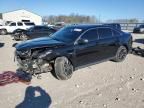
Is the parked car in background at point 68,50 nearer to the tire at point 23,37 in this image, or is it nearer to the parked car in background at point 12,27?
the tire at point 23,37

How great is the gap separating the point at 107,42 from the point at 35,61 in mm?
3243

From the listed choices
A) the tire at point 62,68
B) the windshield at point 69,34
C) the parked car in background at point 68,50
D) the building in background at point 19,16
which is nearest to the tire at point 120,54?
the parked car in background at point 68,50

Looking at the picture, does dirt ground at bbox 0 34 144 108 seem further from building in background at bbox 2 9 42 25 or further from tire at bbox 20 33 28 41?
building in background at bbox 2 9 42 25

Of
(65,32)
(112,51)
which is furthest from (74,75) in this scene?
(112,51)

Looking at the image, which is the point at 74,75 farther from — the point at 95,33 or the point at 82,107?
the point at 82,107

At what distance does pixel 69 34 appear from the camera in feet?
25.0

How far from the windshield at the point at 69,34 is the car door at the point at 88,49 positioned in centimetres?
22

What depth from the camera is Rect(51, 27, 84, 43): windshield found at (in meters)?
7.25

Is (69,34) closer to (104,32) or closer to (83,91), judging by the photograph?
(104,32)

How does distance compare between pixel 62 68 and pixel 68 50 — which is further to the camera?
pixel 68 50

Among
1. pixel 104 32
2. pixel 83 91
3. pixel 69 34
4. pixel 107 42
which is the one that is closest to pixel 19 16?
pixel 104 32

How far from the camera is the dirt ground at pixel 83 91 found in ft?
16.4

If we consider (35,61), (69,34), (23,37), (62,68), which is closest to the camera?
(35,61)

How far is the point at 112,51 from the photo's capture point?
28.4ft
